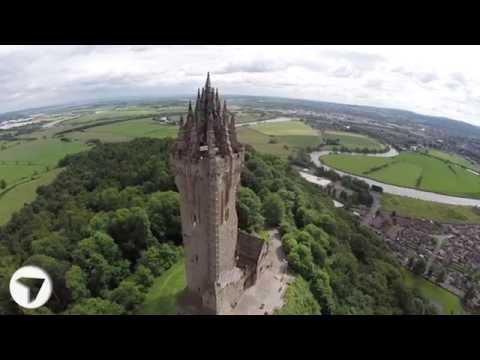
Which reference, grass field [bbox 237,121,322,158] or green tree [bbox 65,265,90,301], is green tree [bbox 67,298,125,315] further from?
grass field [bbox 237,121,322,158]

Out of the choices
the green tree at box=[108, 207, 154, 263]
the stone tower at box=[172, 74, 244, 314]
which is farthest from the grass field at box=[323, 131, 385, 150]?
the stone tower at box=[172, 74, 244, 314]

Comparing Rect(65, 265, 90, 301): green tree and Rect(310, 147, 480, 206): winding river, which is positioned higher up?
Rect(65, 265, 90, 301): green tree

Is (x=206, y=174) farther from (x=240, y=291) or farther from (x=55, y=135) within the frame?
(x=55, y=135)

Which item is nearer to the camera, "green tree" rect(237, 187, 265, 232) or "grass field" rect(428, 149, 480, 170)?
"green tree" rect(237, 187, 265, 232)

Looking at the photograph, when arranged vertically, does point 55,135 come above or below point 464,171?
above

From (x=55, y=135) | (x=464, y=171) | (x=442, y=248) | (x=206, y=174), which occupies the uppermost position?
(x=206, y=174)

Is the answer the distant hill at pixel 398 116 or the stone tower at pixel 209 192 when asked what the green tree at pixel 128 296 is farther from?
the distant hill at pixel 398 116
